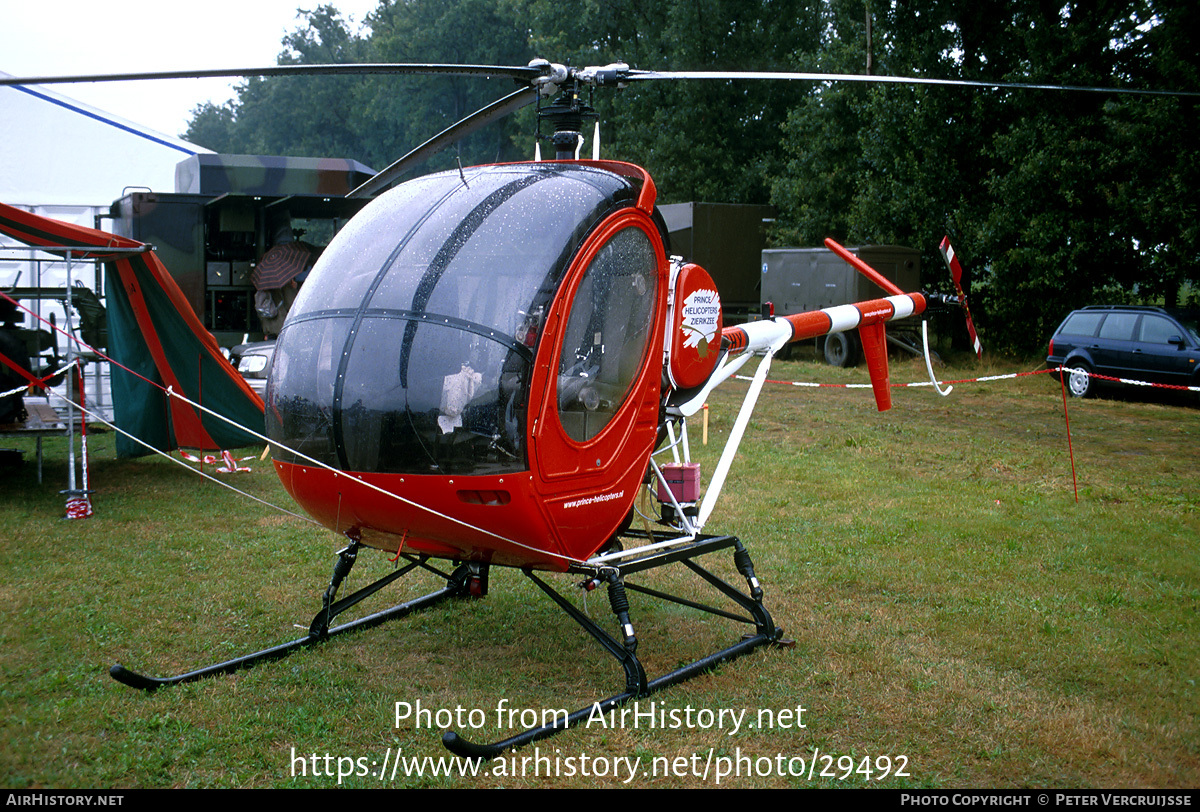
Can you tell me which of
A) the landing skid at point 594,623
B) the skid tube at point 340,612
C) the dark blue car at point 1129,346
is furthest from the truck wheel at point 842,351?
the skid tube at point 340,612

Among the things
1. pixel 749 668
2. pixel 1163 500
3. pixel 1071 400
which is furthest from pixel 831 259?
pixel 749 668

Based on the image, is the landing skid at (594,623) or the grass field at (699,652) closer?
the grass field at (699,652)

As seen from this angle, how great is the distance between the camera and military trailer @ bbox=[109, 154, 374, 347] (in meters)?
13.6

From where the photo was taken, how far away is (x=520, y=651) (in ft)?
16.1

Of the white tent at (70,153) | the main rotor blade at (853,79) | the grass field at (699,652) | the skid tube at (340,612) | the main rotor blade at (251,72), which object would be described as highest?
the white tent at (70,153)

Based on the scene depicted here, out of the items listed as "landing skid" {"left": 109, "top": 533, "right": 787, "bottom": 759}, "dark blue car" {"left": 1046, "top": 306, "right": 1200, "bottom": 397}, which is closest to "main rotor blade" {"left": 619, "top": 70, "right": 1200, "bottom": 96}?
"landing skid" {"left": 109, "top": 533, "right": 787, "bottom": 759}

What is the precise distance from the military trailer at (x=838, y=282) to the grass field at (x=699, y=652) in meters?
11.3

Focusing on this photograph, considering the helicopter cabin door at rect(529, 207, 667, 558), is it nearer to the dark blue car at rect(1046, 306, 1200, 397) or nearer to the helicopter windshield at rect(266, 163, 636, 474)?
the helicopter windshield at rect(266, 163, 636, 474)

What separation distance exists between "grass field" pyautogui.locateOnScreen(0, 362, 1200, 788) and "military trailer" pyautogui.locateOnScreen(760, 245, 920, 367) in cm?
1135

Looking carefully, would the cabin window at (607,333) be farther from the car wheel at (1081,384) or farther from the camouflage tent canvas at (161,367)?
the car wheel at (1081,384)

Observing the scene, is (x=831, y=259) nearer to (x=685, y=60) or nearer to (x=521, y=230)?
(x=685, y=60)

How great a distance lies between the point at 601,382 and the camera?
4.18 m

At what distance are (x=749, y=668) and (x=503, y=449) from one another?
1.85m

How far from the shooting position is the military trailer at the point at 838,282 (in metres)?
20.0
